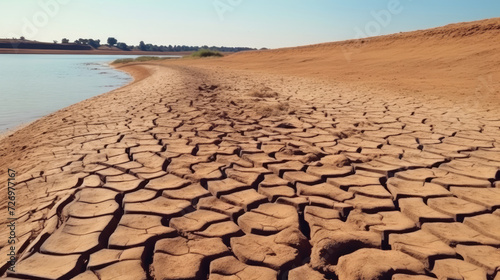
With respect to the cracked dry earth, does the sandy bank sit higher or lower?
higher

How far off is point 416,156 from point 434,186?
0.58 metres

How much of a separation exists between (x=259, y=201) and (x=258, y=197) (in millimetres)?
45

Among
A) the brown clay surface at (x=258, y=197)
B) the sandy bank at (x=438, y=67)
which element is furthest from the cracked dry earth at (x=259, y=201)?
the sandy bank at (x=438, y=67)

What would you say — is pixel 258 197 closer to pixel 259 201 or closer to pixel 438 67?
pixel 259 201

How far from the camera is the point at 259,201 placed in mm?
1842

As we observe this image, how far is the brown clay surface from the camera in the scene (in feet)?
4.32

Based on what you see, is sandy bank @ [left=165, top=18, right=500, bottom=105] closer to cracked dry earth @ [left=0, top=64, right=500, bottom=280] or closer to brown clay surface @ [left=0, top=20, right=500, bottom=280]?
brown clay surface @ [left=0, top=20, right=500, bottom=280]

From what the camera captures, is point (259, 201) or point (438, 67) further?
point (438, 67)

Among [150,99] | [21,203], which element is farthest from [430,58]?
[21,203]

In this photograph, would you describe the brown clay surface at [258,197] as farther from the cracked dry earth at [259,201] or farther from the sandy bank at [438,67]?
the sandy bank at [438,67]

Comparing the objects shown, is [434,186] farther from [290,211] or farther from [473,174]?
[290,211]

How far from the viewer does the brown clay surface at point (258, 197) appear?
4.32 ft

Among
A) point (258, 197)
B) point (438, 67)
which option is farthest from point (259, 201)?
point (438, 67)

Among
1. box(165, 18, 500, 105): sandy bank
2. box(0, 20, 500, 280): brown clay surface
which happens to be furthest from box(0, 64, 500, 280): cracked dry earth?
box(165, 18, 500, 105): sandy bank
